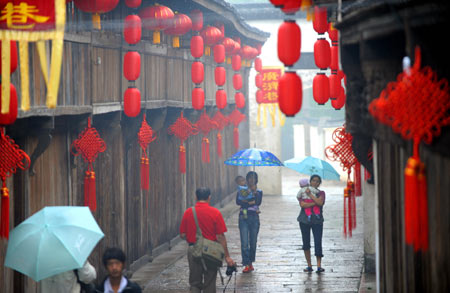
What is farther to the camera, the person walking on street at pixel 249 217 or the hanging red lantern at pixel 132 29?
the person walking on street at pixel 249 217

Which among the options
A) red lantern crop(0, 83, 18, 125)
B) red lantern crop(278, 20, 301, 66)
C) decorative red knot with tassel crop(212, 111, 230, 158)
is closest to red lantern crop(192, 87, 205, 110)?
decorative red knot with tassel crop(212, 111, 230, 158)

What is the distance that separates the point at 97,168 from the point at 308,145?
28.0m

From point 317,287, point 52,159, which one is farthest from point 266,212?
point 52,159

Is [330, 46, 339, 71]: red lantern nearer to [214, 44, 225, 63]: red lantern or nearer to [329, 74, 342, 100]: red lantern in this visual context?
[329, 74, 342, 100]: red lantern

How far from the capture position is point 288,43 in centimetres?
942

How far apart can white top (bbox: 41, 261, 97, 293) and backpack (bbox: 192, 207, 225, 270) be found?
260cm

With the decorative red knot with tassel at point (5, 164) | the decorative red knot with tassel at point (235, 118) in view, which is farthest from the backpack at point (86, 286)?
the decorative red knot with tassel at point (235, 118)

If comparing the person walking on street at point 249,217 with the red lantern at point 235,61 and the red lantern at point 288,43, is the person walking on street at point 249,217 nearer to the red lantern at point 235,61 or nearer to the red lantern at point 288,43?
the red lantern at point 288,43

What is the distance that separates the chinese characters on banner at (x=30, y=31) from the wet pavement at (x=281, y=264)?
577 centimetres

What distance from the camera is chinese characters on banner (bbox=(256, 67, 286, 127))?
2988cm

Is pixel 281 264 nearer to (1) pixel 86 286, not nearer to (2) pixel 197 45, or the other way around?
(2) pixel 197 45

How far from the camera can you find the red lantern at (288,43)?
9391mm

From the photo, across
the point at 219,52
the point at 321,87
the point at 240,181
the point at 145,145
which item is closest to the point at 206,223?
the point at 321,87

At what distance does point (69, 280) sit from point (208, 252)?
2782 millimetres
